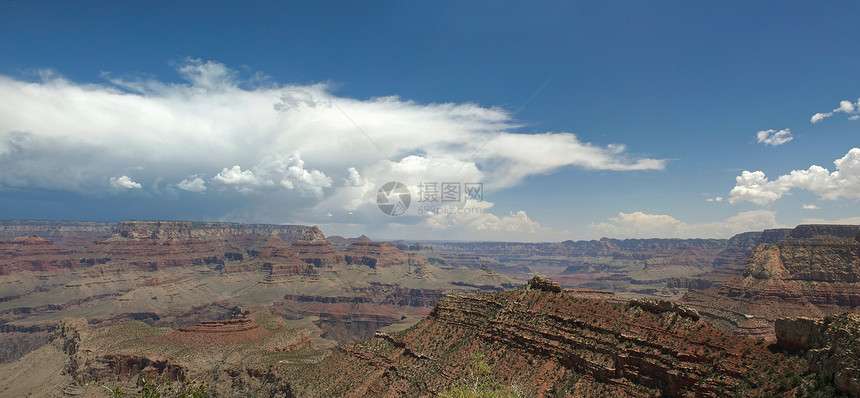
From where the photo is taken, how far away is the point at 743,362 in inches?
1681

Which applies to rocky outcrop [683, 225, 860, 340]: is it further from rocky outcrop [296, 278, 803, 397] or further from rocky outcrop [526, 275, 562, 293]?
rocky outcrop [296, 278, 803, 397]

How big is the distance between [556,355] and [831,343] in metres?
30.5

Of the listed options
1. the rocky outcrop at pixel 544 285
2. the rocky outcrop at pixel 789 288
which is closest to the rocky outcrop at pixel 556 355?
the rocky outcrop at pixel 544 285

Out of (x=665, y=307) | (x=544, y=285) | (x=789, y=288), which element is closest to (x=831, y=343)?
(x=665, y=307)

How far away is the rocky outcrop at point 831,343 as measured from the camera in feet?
110

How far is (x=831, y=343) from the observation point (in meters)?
37.6

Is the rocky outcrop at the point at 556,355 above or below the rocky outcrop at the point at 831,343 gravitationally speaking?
below

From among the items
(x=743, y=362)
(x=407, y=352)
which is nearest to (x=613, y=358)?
(x=743, y=362)

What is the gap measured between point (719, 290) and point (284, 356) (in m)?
198

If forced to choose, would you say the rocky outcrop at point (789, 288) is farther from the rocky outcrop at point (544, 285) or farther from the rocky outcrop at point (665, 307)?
the rocky outcrop at point (665, 307)

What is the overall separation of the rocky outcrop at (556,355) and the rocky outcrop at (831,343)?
2402 mm

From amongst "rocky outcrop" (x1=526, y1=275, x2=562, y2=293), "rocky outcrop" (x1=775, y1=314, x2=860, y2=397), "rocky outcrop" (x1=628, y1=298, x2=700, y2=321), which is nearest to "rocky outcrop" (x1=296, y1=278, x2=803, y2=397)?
"rocky outcrop" (x1=628, y1=298, x2=700, y2=321)

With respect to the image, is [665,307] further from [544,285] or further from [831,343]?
[544,285]

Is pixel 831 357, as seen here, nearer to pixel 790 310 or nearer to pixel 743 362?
pixel 743 362
